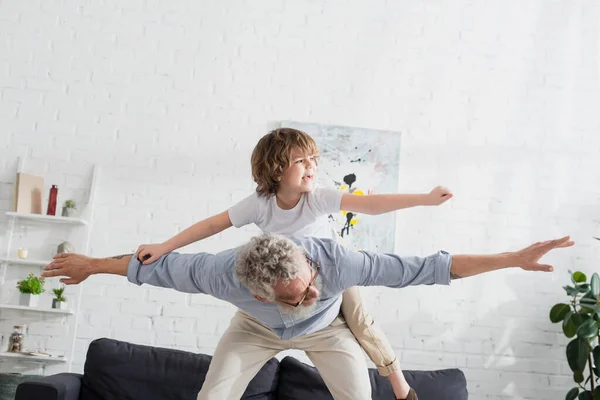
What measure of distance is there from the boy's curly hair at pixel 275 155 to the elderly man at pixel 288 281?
444 mm

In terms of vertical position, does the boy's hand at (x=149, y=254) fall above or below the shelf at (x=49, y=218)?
below

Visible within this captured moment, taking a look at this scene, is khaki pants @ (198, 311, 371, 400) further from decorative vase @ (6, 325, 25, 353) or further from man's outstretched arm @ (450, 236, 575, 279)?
decorative vase @ (6, 325, 25, 353)

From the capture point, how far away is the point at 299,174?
299cm

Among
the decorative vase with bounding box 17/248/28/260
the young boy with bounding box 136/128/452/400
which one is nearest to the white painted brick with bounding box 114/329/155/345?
the decorative vase with bounding box 17/248/28/260

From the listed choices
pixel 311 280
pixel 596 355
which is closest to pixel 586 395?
pixel 596 355

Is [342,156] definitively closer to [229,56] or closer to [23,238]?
[229,56]

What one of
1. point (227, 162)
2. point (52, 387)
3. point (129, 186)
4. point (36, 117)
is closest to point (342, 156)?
point (227, 162)

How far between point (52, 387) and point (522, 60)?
11.6 ft

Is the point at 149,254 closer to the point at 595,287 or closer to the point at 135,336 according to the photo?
the point at 135,336

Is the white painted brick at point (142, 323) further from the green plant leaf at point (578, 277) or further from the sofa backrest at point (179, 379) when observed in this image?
the green plant leaf at point (578, 277)

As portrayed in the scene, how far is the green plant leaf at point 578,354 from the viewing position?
4.13 metres

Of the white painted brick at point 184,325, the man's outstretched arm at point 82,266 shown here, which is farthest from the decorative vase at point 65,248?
the man's outstretched arm at point 82,266

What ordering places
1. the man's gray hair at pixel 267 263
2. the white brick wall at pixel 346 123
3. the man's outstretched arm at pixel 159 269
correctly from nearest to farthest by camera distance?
the man's gray hair at pixel 267 263 < the man's outstretched arm at pixel 159 269 < the white brick wall at pixel 346 123

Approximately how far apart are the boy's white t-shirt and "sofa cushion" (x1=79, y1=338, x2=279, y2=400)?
79cm
